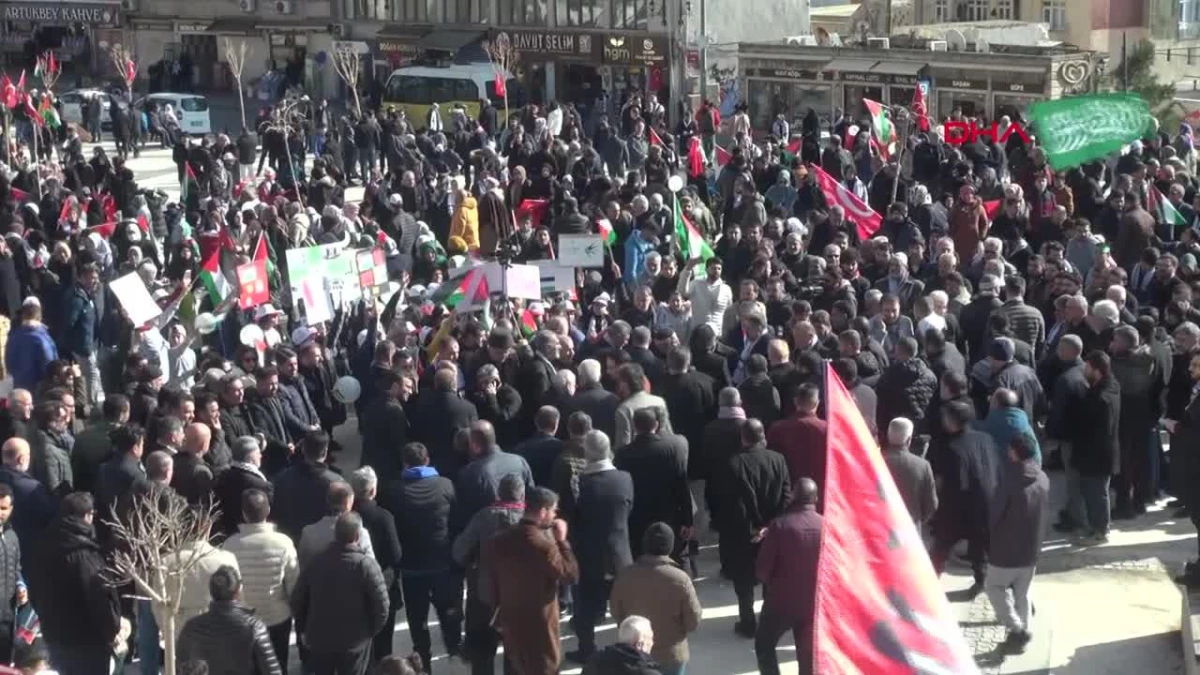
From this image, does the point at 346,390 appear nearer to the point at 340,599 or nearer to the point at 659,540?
the point at 340,599

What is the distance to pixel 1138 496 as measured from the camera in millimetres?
12961

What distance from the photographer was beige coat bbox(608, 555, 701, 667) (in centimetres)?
904

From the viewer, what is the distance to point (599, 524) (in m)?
10.2

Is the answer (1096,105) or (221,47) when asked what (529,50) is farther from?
(1096,105)

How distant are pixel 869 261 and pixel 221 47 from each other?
41073 millimetres

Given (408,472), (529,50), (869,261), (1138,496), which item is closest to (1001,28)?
(529,50)

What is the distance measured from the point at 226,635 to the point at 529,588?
1673mm

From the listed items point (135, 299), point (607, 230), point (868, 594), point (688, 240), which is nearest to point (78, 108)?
point (607, 230)

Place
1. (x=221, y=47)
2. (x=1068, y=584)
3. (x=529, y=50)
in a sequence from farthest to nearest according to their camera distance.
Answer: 1. (x=221, y=47)
2. (x=529, y=50)
3. (x=1068, y=584)

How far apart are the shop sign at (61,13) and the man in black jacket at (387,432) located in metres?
47.2

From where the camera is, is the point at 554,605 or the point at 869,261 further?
the point at 869,261

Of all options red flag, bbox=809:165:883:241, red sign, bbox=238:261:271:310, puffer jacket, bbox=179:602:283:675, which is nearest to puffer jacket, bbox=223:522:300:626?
puffer jacket, bbox=179:602:283:675

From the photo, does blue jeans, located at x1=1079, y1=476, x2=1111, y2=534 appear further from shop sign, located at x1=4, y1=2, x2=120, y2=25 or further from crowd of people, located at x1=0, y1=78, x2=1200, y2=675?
shop sign, located at x1=4, y1=2, x2=120, y2=25

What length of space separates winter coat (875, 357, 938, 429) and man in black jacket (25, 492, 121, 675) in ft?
16.9
